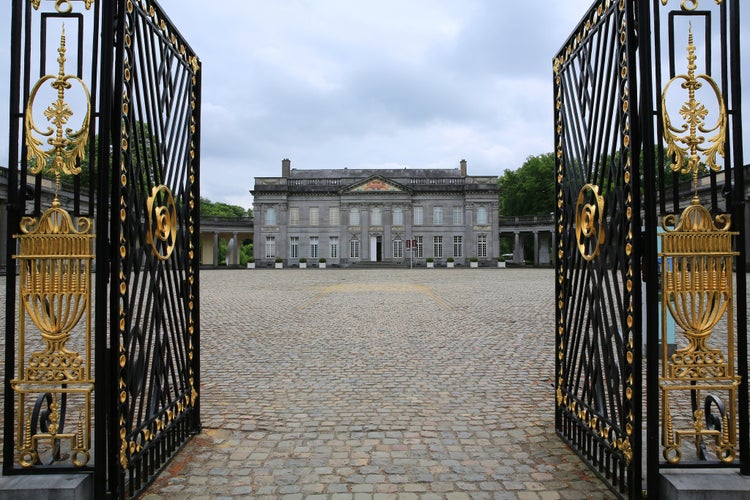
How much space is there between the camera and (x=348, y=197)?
53.7 metres

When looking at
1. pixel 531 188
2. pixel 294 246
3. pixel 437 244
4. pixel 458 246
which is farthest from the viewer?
pixel 531 188

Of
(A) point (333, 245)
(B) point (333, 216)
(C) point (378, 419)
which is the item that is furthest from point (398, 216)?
(C) point (378, 419)

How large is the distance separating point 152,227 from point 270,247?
5161 centimetres

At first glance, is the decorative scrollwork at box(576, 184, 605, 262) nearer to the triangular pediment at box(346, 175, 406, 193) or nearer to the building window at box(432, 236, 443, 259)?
the triangular pediment at box(346, 175, 406, 193)

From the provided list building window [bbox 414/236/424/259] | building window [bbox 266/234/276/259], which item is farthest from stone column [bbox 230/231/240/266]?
building window [bbox 414/236/424/259]

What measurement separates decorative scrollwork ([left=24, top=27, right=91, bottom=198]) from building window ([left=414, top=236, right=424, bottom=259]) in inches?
2007

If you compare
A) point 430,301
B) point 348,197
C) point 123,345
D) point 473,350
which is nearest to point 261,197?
point 348,197

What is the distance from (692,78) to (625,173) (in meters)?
0.59

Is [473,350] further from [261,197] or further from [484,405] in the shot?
[261,197]

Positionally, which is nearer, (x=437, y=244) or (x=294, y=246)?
(x=437, y=244)

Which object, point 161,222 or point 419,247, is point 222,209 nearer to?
point 419,247

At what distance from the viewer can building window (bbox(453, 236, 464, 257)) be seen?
176 feet

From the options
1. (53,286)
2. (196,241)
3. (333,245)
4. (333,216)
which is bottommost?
(53,286)

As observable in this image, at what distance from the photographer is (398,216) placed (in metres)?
53.8
